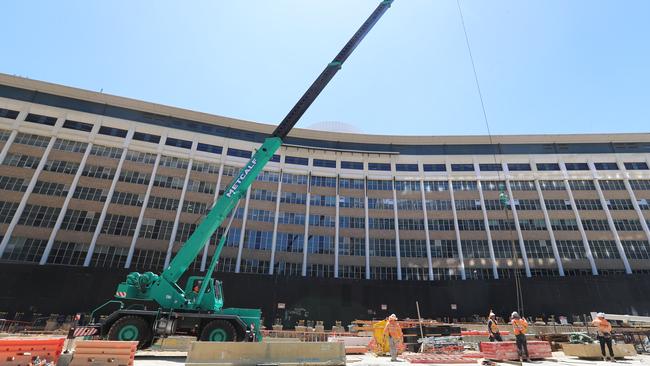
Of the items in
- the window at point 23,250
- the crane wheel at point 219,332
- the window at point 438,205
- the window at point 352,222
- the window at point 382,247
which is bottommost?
the crane wheel at point 219,332

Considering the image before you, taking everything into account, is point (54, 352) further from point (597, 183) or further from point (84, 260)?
point (597, 183)

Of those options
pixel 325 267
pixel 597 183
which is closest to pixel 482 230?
pixel 597 183

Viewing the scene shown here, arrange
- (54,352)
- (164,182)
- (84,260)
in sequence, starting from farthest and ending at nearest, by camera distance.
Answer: (164,182), (84,260), (54,352)

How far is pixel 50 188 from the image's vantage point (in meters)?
41.5

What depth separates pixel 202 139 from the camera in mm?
49688

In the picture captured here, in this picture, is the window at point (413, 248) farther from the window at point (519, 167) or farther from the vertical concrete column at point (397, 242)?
the window at point (519, 167)

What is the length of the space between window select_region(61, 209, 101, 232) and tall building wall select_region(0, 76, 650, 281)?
7.0 inches

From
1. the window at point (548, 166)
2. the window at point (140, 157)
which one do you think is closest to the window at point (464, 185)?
the window at point (548, 166)

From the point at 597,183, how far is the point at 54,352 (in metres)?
65.4

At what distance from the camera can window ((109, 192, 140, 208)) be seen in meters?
43.2

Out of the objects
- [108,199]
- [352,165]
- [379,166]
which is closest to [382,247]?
[379,166]

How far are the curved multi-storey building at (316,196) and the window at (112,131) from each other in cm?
20

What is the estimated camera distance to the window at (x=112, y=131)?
46.0 metres

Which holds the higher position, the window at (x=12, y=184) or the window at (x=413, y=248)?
the window at (x=12, y=184)
